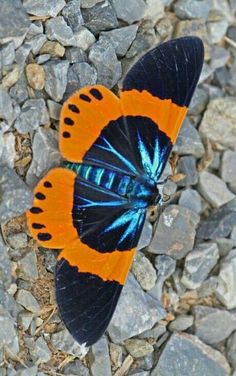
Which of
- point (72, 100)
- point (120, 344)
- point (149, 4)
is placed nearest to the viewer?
point (72, 100)

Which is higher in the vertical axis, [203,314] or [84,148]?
[84,148]

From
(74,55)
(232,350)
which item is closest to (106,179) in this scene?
(74,55)

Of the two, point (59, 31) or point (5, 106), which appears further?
point (59, 31)

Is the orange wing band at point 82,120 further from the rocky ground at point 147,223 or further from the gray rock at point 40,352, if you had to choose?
the gray rock at point 40,352

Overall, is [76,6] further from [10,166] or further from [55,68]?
[10,166]

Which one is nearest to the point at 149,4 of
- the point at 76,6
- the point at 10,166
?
the point at 76,6

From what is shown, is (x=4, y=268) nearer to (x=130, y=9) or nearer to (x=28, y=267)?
(x=28, y=267)

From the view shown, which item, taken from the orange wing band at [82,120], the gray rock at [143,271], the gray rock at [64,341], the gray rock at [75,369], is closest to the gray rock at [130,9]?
the orange wing band at [82,120]
